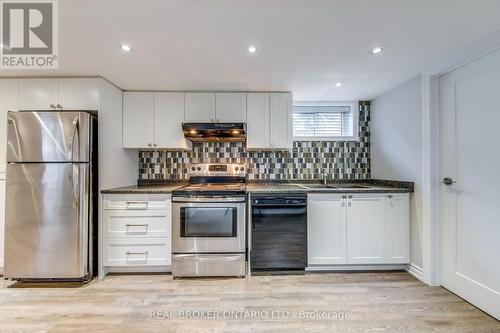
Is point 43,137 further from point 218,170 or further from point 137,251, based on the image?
point 218,170

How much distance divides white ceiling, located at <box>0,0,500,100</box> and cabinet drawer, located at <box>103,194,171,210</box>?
1.28 m

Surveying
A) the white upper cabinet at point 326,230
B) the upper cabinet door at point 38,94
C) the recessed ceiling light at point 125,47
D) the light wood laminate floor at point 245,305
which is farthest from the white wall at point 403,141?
the upper cabinet door at point 38,94

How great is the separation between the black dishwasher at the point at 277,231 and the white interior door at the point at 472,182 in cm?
135

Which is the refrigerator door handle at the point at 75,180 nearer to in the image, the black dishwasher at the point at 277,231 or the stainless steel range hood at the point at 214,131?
the stainless steel range hood at the point at 214,131

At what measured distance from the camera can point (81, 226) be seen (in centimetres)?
234

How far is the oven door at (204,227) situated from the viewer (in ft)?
8.27

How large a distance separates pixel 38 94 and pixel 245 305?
2.95 m

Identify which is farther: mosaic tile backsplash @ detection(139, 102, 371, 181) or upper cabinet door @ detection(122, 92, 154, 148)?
mosaic tile backsplash @ detection(139, 102, 371, 181)

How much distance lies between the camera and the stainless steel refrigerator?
2.29m

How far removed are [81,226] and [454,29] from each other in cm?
354

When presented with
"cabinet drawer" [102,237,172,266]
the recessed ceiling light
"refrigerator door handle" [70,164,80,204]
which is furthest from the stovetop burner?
the recessed ceiling light

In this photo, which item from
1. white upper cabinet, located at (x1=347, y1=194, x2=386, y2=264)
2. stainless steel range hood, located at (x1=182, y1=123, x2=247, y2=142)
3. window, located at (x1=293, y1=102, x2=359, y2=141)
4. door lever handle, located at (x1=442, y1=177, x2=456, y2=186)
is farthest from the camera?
window, located at (x1=293, y1=102, x2=359, y2=141)

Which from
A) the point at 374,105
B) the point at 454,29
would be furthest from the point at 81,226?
the point at 374,105

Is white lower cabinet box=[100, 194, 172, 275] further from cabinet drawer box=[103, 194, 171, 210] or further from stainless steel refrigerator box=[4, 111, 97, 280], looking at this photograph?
stainless steel refrigerator box=[4, 111, 97, 280]
